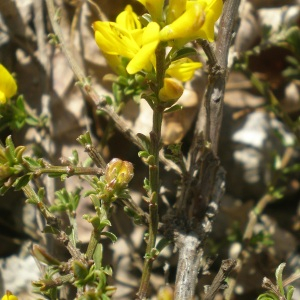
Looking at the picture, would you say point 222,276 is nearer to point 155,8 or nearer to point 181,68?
point 181,68

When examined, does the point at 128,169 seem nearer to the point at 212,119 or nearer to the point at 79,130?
the point at 212,119

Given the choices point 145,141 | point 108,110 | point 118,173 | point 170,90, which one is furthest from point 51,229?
point 170,90

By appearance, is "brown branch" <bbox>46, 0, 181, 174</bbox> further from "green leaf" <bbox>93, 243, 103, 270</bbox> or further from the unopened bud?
"green leaf" <bbox>93, 243, 103, 270</bbox>

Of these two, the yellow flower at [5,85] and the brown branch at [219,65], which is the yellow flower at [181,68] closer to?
the brown branch at [219,65]

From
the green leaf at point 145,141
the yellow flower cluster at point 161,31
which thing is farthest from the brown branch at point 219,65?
the green leaf at point 145,141

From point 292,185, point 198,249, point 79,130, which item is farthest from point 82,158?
point 292,185

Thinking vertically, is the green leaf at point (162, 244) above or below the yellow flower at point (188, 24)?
A: below
